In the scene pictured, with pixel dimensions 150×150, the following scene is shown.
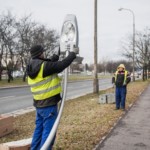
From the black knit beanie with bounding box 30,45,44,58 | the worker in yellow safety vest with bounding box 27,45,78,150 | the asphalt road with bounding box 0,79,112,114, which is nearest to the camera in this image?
the worker in yellow safety vest with bounding box 27,45,78,150

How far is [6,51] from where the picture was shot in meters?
51.2

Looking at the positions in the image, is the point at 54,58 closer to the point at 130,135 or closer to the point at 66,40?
the point at 66,40

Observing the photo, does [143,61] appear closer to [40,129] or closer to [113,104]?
[113,104]

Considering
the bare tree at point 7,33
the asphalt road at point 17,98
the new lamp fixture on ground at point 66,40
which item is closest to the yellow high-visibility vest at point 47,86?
the new lamp fixture on ground at point 66,40

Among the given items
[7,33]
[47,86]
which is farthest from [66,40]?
[7,33]

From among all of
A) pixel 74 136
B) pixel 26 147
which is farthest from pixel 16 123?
pixel 26 147

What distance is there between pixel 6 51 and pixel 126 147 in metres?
45.9

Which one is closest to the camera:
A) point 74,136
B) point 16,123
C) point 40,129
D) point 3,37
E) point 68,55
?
point 68,55

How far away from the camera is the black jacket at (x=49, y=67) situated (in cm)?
541

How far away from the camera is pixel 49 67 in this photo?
5.51 m

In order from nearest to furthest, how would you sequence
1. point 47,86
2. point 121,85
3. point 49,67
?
point 49,67 < point 47,86 < point 121,85

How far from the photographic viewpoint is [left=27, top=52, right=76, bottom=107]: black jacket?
213 inches

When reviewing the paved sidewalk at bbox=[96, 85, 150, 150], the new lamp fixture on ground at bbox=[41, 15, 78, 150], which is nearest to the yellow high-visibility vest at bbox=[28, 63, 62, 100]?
the new lamp fixture on ground at bbox=[41, 15, 78, 150]

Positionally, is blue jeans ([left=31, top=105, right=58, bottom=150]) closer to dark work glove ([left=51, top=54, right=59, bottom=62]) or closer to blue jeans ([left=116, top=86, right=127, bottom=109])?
dark work glove ([left=51, top=54, right=59, bottom=62])
